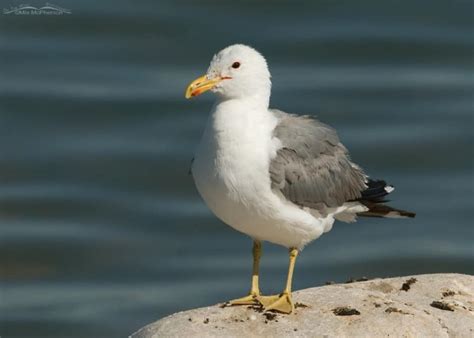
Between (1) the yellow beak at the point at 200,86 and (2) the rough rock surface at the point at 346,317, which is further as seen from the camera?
(1) the yellow beak at the point at 200,86

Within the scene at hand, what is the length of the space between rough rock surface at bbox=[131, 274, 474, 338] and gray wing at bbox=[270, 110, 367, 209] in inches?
26.7

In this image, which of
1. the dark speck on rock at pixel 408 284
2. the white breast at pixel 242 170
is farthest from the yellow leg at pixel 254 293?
the dark speck on rock at pixel 408 284

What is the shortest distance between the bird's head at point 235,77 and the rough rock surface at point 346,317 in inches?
57.1

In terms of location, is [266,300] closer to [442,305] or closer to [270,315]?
[270,315]

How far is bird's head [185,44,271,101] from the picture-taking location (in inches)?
358

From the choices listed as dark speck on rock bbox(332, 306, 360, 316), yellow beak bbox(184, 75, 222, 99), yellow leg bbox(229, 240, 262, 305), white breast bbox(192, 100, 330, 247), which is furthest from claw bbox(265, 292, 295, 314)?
yellow beak bbox(184, 75, 222, 99)

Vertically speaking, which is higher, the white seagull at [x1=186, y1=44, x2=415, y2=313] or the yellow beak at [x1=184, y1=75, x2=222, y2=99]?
the yellow beak at [x1=184, y1=75, x2=222, y2=99]

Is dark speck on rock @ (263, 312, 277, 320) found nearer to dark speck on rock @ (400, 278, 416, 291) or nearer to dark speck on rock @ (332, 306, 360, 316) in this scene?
dark speck on rock @ (332, 306, 360, 316)

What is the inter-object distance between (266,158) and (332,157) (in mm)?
943

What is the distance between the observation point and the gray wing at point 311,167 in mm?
9125

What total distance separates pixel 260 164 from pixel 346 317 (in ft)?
3.75

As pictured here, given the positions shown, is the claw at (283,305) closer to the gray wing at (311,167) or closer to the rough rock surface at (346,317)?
the rough rock surface at (346,317)

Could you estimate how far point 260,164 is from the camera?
29.1 ft

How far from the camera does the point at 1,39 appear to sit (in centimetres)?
1788
